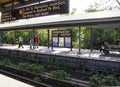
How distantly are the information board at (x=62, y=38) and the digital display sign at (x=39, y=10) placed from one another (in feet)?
39.4

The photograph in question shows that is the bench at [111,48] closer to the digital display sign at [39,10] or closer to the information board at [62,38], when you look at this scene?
the information board at [62,38]

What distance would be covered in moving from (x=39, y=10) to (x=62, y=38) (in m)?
14.0

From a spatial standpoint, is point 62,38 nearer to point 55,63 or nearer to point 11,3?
point 55,63

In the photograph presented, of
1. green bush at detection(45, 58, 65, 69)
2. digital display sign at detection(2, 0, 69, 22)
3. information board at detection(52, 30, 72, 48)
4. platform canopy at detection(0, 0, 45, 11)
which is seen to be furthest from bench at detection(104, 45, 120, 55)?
platform canopy at detection(0, 0, 45, 11)

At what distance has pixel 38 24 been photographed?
21.5m

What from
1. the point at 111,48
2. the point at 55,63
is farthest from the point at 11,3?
the point at 111,48

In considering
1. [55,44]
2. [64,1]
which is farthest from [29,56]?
[64,1]

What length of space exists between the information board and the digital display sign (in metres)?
12.0

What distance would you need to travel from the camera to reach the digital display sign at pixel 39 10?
6269 mm

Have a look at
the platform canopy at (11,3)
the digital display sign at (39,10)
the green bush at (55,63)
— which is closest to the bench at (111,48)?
the green bush at (55,63)

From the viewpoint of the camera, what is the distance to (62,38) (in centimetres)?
2095

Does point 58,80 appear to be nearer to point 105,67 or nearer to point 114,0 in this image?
point 105,67

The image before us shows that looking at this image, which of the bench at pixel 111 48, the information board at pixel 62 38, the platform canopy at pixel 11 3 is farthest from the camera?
the information board at pixel 62 38

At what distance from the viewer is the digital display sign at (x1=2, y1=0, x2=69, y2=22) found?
6269 mm
